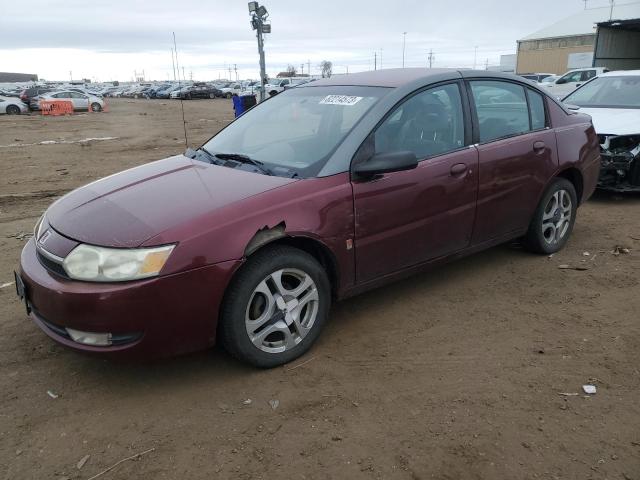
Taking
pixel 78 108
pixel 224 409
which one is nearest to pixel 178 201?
pixel 224 409

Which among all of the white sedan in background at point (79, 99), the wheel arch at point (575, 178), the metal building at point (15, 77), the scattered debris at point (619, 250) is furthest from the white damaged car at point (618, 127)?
the metal building at point (15, 77)

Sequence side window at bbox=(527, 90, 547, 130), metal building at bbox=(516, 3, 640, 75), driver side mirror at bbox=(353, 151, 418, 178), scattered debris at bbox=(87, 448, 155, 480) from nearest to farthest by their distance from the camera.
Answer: scattered debris at bbox=(87, 448, 155, 480)
driver side mirror at bbox=(353, 151, 418, 178)
side window at bbox=(527, 90, 547, 130)
metal building at bbox=(516, 3, 640, 75)

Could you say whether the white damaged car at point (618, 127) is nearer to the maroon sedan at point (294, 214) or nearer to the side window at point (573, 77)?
the maroon sedan at point (294, 214)

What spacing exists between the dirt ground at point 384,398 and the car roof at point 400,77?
1.56m

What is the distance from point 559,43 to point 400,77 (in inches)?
2123

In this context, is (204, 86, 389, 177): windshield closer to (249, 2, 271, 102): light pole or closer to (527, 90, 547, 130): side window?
(527, 90, 547, 130): side window

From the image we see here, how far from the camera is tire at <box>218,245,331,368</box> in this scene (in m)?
2.89

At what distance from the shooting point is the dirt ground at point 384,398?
241 centimetres

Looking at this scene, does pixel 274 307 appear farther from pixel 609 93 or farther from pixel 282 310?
pixel 609 93

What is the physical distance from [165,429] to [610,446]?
2093 millimetres

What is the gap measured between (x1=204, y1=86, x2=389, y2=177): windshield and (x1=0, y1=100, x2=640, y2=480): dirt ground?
1.17 metres

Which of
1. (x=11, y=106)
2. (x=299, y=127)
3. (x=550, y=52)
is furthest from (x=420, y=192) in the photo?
(x=550, y=52)

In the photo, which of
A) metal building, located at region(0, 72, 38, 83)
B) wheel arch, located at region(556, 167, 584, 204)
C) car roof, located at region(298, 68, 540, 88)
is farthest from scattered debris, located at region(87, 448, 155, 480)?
metal building, located at region(0, 72, 38, 83)

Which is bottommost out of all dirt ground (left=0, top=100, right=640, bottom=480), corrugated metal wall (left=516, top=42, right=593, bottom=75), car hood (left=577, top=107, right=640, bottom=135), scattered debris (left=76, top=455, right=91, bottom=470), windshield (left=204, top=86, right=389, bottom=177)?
scattered debris (left=76, top=455, right=91, bottom=470)
